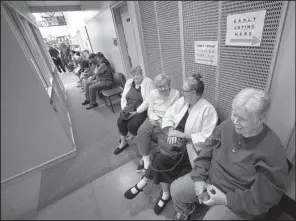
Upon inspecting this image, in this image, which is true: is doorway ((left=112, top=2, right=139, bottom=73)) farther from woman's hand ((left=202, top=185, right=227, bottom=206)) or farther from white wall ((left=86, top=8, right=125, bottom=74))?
woman's hand ((left=202, top=185, right=227, bottom=206))

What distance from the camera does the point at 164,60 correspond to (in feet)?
6.56

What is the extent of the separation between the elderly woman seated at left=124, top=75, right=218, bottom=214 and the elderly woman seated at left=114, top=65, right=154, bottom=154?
0.64 m

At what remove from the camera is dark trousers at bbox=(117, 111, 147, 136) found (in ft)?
6.28

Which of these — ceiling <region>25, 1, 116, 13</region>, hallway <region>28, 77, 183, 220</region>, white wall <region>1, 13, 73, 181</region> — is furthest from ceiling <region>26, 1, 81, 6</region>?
white wall <region>1, 13, 73, 181</region>

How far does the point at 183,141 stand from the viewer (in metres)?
1.39

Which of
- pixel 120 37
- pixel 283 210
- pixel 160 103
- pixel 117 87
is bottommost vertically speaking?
pixel 283 210

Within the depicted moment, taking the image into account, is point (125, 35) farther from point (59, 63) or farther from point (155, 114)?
point (59, 63)

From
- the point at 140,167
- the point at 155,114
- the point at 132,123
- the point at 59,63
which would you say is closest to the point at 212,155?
the point at 155,114

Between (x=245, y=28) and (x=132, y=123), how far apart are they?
1491 mm

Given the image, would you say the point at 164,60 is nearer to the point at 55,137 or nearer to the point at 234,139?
the point at 234,139

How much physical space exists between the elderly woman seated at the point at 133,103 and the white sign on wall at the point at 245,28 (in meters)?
1.17

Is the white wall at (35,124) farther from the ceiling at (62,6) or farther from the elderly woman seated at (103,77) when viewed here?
the elderly woman seated at (103,77)

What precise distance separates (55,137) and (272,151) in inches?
80.7

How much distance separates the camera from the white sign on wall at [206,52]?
1.28 metres
